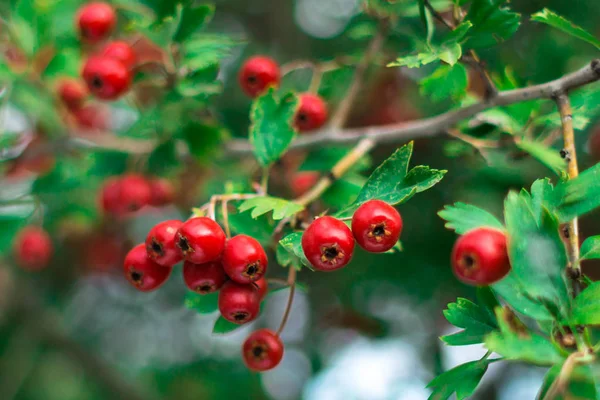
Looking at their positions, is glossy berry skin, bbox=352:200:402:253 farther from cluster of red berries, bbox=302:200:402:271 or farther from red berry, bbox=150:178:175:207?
red berry, bbox=150:178:175:207

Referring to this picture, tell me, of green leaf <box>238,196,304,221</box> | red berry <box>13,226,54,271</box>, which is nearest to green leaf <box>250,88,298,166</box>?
green leaf <box>238,196,304,221</box>

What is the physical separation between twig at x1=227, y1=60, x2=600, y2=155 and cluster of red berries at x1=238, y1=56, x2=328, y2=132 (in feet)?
0.13

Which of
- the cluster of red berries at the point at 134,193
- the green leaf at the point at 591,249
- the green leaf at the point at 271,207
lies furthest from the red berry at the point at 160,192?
the green leaf at the point at 591,249

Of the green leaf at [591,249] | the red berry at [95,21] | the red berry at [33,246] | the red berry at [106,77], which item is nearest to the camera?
the green leaf at [591,249]

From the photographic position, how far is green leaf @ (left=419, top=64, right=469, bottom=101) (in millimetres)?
1273

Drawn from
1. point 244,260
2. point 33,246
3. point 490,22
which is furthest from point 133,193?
point 490,22

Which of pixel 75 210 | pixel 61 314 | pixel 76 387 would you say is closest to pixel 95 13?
pixel 75 210

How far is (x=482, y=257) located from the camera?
0.83 metres

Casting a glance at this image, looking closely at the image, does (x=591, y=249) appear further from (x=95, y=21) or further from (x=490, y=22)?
(x=95, y=21)

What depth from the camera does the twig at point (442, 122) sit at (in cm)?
111

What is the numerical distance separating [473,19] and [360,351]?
180 centimetres

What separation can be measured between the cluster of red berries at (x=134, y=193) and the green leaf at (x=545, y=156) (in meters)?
1.24

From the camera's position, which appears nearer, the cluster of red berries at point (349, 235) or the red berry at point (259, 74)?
the cluster of red berries at point (349, 235)

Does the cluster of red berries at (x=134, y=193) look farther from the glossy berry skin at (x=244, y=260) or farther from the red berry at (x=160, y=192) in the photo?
the glossy berry skin at (x=244, y=260)
